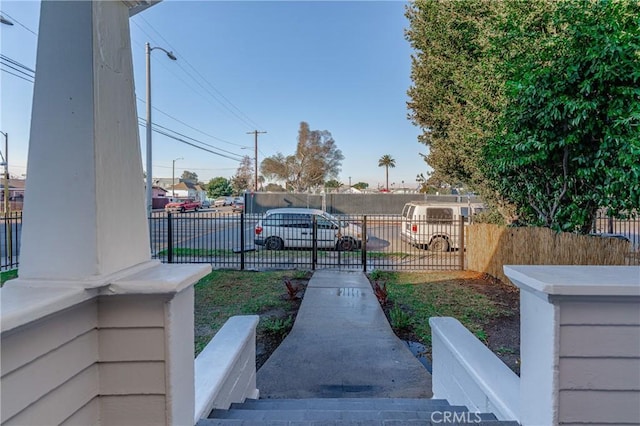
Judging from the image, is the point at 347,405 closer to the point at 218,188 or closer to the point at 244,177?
the point at 244,177

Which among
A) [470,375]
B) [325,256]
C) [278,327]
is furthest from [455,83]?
[470,375]

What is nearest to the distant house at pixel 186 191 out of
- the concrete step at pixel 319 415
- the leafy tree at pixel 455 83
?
the leafy tree at pixel 455 83

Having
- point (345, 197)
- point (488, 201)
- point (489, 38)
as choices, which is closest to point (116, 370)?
point (489, 38)

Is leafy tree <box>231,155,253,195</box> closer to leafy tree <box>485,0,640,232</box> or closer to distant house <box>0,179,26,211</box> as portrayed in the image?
distant house <box>0,179,26,211</box>

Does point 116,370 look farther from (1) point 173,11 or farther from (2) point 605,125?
(2) point 605,125

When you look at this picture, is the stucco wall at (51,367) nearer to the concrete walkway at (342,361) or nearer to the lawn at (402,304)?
the concrete walkway at (342,361)

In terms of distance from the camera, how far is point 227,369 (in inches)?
87.2

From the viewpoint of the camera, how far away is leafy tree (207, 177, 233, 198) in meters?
63.0

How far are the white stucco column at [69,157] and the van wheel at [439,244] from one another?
33.8 feet

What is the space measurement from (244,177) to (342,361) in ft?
174

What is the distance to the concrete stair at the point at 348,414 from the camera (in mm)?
1696

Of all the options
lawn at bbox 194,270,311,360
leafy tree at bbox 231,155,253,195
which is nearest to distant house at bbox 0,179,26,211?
lawn at bbox 194,270,311,360

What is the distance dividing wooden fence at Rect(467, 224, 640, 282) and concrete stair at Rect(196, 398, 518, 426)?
424 centimetres

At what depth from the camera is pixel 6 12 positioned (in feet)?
5.26
